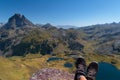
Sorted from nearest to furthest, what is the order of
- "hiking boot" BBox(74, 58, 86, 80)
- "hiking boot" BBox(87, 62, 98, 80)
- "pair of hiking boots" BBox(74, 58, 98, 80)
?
"hiking boot" BBox(74, 58, 86, 80), "pair of hiking boots" BBox(74, 58, 98, 80), "hiking boot" BBox(87, 62, 98, 80)

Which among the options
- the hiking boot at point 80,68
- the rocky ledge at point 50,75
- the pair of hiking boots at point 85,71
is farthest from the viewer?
the rocky ledge at point 50,75

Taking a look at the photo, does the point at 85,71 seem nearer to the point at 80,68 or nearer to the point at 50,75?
the point at 80,68

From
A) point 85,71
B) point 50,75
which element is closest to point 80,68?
point 85,71

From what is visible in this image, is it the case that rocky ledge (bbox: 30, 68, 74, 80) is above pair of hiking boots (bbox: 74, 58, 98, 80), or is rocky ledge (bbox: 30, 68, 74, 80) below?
below

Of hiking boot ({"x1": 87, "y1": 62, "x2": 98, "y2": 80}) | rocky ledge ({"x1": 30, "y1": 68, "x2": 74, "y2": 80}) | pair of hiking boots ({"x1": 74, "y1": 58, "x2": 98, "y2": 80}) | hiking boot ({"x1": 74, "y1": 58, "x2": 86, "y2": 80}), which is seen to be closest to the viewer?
hiking boot ({"x1": 74, "y1": 58, "x2": 86, "y2": 80})

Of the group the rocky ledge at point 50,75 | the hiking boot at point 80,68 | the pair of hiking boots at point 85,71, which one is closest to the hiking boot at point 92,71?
the pair of hiking boots at point 85,71

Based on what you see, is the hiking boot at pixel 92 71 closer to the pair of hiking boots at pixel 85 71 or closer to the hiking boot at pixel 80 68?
the pair of hiking boots at pixel 85 71

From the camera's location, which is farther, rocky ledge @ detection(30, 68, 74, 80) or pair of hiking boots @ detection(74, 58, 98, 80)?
rocky ledge @ detection(30, 68, 74, 80)

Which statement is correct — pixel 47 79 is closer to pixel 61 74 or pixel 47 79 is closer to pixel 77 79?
pixel 61 74

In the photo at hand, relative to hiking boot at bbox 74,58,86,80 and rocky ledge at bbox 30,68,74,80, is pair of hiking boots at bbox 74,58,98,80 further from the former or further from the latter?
rocky ledge at bbox 30,68,74,80

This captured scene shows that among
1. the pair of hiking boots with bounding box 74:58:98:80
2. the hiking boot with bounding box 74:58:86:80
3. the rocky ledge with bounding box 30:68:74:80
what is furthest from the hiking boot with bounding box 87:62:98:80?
the rocky ledge with bounding box 30:68:74:80

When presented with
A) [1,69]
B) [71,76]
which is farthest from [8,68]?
[71,76]
